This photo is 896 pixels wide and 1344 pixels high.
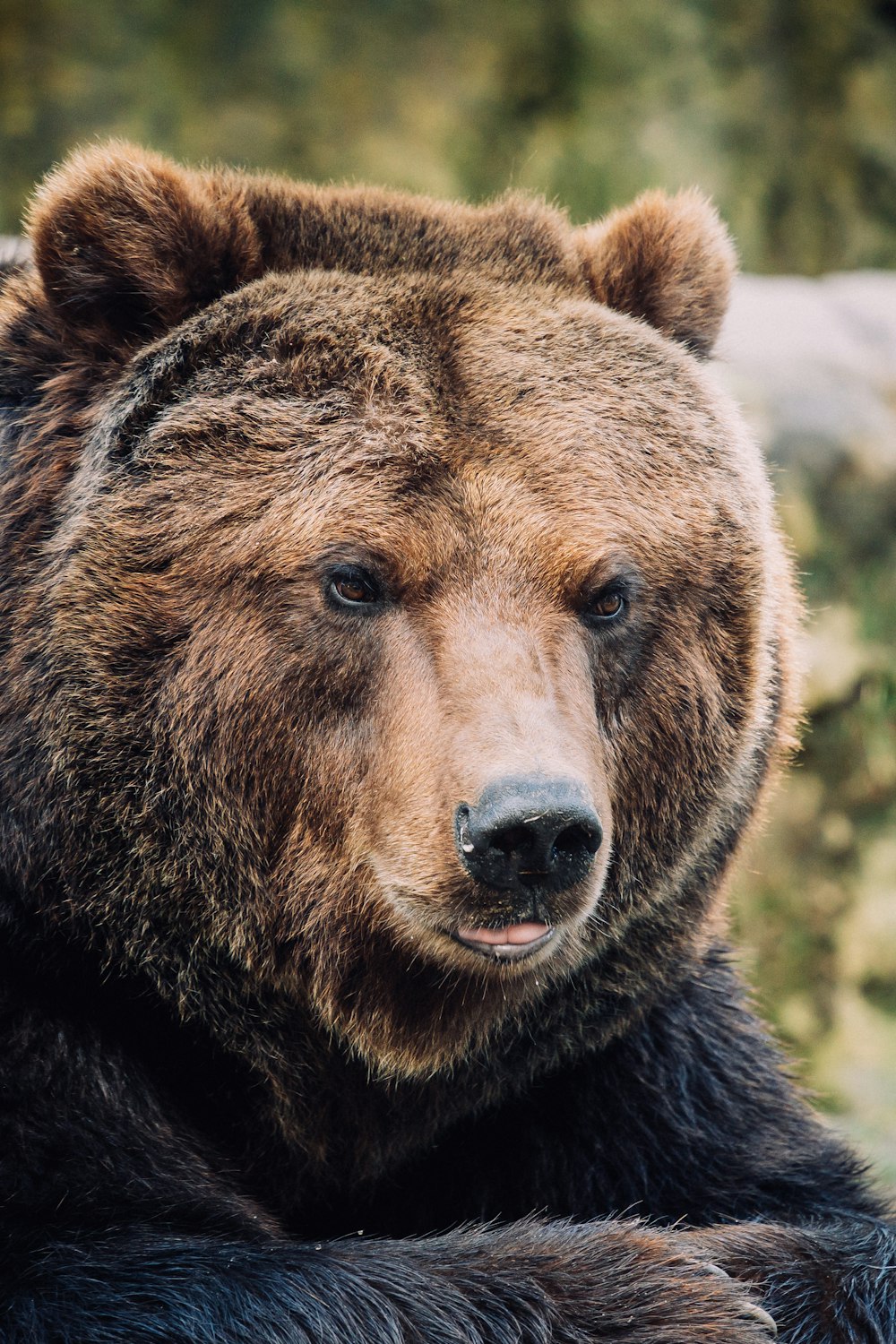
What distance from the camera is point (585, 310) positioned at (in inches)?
178

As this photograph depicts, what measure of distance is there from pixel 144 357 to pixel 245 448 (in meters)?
0.43

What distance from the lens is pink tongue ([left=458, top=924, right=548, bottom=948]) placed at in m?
3.72

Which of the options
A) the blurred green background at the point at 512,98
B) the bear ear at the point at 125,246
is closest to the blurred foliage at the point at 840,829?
the bear ear at the point at 125,246

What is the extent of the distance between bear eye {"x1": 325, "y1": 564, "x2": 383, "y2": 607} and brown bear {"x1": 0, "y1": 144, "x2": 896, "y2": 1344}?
0.4 inches

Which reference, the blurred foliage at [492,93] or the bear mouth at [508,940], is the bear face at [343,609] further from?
the blurred foliage at [492,93]

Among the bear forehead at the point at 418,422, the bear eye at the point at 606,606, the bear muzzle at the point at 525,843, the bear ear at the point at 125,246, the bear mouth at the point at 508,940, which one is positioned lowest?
the bear mouth at the point at 508,940

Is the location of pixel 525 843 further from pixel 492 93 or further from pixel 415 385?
pixel 492 93

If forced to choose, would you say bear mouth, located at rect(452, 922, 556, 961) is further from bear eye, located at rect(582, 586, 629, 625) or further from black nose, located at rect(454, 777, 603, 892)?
bear eye, located at rect(582, 586, 629, 625)

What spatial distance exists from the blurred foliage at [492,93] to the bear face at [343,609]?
11.8 meters

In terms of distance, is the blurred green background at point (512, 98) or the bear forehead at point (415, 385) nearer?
the bear forehead at point (415, 385)

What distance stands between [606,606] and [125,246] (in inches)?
59.6

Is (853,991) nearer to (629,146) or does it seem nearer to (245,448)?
(245,448)

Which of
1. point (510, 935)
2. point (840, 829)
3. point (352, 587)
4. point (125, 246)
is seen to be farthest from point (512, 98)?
point (510, 935)

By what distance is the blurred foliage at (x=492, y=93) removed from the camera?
15406 millimetres
